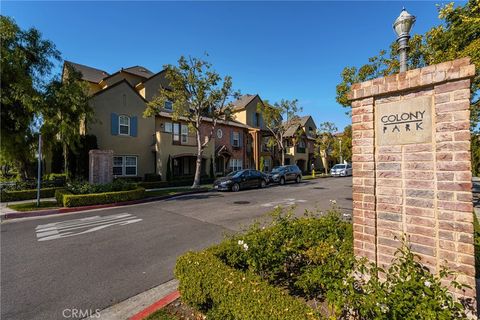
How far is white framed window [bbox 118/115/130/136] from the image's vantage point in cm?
1923

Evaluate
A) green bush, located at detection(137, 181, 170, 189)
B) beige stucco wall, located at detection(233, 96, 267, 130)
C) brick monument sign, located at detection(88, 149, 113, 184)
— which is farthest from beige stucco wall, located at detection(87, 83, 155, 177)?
beige stucco wall, located at detection(233, 96, 267, 130)

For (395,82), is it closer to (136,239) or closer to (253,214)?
(136,239)

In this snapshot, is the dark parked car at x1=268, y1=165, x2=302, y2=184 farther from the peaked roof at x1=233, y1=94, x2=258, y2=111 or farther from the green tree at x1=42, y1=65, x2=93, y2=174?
the green tree at x1=42, y1=65, x2=93, y2=174

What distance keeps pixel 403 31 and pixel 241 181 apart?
15.6m

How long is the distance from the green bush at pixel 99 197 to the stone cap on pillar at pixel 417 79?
40.9ft

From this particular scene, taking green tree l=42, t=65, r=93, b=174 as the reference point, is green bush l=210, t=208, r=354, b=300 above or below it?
below

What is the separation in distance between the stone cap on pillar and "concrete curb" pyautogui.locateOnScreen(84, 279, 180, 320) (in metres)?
4.10

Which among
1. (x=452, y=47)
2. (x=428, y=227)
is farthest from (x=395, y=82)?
(x=452, y=47)

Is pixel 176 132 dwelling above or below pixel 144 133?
above

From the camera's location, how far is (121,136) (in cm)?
1922

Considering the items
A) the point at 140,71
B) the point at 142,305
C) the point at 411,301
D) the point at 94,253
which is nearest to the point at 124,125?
the point at 140,71

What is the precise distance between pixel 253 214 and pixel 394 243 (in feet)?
24.8

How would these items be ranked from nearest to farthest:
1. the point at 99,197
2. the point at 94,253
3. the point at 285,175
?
the point at 94,253 < the point at 99,197 < the point at 285,175

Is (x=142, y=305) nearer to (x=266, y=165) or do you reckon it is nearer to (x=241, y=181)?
(x=241, y=181)
